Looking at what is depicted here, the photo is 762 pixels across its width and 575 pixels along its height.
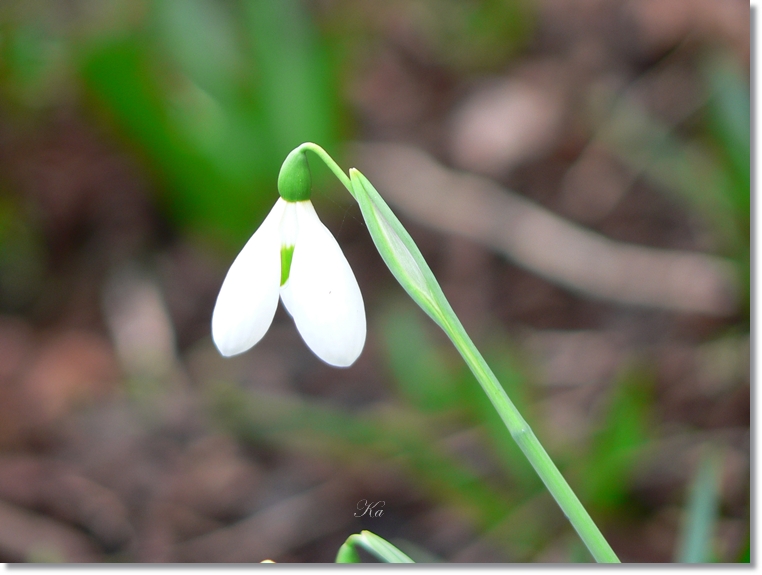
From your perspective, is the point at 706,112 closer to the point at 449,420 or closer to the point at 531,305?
the point at 531,305

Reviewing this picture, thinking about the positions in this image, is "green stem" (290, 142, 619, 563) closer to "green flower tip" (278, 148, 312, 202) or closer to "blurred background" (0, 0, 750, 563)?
"green flower tip" (278, 148, 312, 202)

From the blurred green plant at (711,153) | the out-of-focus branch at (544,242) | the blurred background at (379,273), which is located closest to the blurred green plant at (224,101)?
the blurred background at (379,273)

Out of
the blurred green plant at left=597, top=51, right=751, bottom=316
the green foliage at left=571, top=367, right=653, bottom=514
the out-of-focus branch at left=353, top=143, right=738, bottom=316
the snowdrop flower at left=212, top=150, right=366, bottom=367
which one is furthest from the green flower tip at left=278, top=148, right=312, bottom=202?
the out-of-focus branch at left=353, top=143, right=738, bottom=316

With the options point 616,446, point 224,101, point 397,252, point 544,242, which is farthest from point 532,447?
point 224,101

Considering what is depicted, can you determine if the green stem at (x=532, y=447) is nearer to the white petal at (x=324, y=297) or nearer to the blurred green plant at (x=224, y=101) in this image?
the white petal at (x=324, y=297)

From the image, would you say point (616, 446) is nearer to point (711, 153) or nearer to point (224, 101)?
point (711, 153)

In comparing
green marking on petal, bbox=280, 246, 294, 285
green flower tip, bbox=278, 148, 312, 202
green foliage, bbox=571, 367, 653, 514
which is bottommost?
green marking on petal, bbox=280, 246, 294, 285

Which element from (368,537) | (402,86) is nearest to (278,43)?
(402,86)
